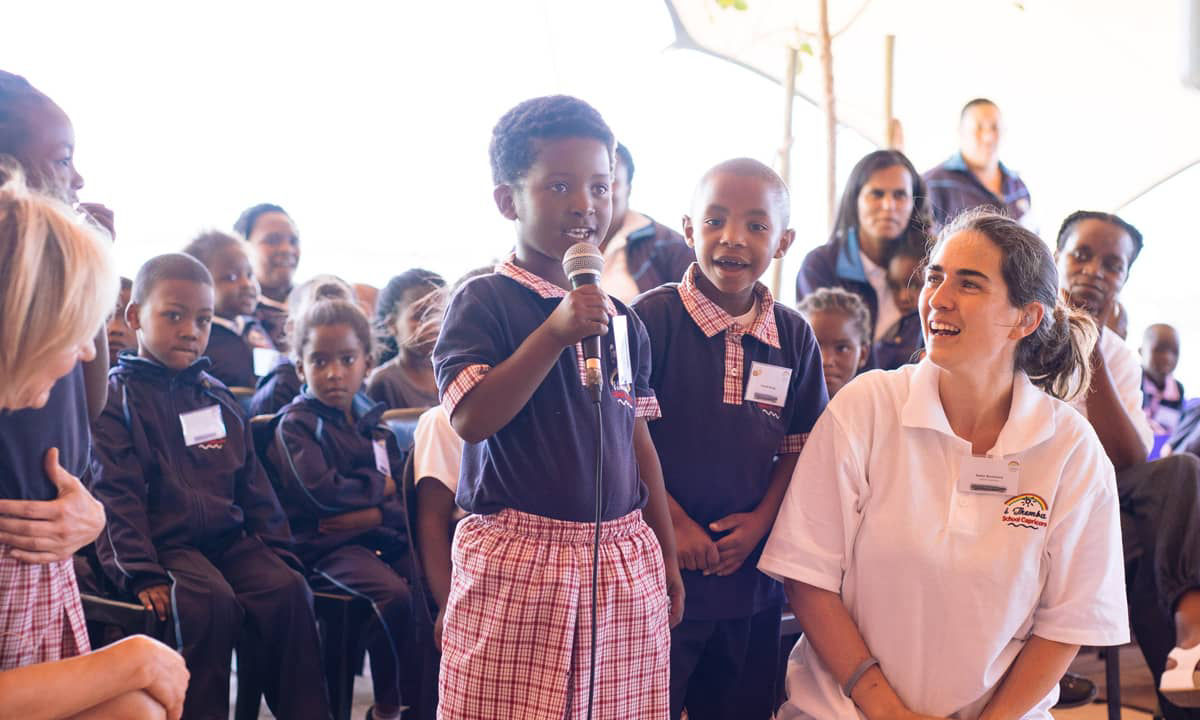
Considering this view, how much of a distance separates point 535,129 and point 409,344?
5.81 ft

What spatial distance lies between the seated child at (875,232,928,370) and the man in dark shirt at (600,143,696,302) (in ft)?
2.16

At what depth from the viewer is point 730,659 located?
83.0 inches

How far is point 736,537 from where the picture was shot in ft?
6.63

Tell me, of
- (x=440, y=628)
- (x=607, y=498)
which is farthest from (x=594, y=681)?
(x=440, y=628)

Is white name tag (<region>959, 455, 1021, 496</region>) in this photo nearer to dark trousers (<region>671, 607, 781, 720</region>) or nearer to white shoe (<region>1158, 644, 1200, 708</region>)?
dark trousers (<region>671, 607, 781, 720</region>)

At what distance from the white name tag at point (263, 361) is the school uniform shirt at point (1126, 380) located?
8.47 feet

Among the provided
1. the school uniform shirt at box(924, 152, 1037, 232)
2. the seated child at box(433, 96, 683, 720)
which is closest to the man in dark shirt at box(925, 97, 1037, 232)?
the school uniform shirt at box(924, 152, 1037, 232)

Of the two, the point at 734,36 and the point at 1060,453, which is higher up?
the point at 734,36

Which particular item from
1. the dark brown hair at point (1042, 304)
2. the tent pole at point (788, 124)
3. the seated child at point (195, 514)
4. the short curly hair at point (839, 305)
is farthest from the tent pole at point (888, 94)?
the seated child at point (195, 514)

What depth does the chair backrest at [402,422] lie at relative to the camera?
320 cm

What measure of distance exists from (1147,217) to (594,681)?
520cm

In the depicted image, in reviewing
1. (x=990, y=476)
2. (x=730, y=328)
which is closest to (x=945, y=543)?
(x=990, y=476)

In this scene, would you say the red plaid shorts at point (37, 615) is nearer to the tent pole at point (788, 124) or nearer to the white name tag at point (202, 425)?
the white name tag at point (202, 425)

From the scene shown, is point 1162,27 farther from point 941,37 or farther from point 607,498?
point 607,498
